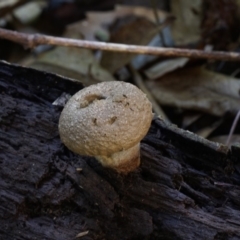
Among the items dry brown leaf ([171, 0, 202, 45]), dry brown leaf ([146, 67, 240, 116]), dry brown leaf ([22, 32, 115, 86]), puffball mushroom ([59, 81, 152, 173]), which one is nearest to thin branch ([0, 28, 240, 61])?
dry brown leaf ([146, 67, 240, 116])

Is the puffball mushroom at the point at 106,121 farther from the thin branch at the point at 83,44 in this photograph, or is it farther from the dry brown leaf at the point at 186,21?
the dry brown leaf at the point at 186,21

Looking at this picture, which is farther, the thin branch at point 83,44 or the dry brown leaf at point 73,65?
the dry brown leaf at point 73,65

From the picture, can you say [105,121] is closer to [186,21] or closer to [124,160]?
[124,160]

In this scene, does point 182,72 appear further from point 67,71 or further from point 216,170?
point 216,170

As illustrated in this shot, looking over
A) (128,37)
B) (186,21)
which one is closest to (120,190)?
(128,37)

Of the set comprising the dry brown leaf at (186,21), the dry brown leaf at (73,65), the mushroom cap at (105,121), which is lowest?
the dry brown leaf at (73,65)

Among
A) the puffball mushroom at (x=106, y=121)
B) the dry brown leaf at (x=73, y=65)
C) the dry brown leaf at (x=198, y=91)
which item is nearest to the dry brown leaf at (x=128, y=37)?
the dry brown leaf at (x=73, y=65)

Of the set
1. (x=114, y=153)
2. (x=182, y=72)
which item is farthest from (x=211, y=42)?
(x=114, y=153)
